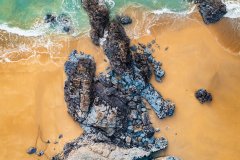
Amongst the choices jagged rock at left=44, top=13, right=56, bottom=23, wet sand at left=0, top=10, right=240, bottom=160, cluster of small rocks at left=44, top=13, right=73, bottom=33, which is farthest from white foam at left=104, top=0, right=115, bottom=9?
jagged rock at left=44, top=13, right=56, bottom=23

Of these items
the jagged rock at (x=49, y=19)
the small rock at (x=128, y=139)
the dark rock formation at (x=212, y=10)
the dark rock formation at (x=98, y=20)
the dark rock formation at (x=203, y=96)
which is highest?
the dark rock formation at (x=212, y=10)

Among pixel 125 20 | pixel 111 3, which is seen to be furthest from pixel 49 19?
pixel 125 20

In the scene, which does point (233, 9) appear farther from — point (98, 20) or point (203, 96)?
point (98, 20)

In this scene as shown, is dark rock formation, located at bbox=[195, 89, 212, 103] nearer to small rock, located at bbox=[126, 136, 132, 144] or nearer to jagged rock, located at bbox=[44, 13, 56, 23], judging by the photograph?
small rock, located at bbox=[126, 136, 132, 144]

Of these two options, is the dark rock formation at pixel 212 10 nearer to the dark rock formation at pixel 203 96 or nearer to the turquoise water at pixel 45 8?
the turquoise water at pixel 45 8

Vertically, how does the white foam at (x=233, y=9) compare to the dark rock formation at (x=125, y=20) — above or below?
above

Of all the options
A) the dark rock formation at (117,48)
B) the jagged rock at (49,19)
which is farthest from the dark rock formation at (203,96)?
the jagged rock at (49,19)
